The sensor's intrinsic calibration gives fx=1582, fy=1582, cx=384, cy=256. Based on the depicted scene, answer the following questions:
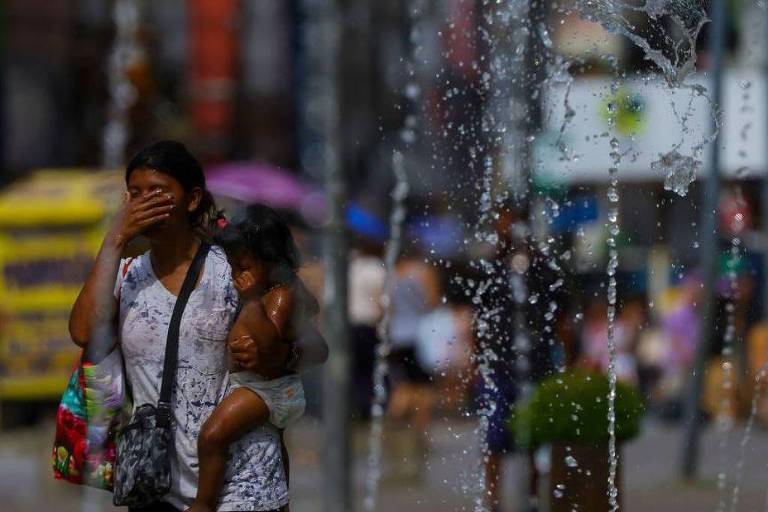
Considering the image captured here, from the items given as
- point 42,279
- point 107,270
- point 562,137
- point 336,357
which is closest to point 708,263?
point 336,357

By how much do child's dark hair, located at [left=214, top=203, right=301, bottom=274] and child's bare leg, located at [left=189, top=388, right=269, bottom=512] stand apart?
0.31 meters

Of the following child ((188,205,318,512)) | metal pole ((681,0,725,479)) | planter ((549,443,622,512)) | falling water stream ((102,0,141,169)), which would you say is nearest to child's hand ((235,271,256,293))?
child ((188,205,318,512))

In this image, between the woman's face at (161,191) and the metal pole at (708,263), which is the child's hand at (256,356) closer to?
the woman's face at (161,191)

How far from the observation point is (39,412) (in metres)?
12.9

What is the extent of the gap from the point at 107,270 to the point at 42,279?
9.16 metres

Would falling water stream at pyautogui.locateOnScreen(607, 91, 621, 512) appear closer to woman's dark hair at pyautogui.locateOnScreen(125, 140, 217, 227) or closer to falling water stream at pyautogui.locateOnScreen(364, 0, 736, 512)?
falling water stream at pyautogui.locateOnScreen(364, 0, 736, 512)

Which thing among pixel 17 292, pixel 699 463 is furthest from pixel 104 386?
pixel 17 292

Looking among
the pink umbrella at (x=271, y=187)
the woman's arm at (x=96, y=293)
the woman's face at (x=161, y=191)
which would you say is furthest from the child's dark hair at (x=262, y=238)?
the pink umbrella at (x=271, y=187)

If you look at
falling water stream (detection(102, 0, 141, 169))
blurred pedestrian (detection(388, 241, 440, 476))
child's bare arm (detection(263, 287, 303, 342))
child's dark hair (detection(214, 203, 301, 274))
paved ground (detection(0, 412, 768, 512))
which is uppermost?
falling water stream (detection(102, 0, 141, 169))

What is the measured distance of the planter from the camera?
16.7 ft

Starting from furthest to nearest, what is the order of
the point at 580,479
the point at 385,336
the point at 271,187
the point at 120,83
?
the point at 120,83, the point at 271,187, the point at 385,336, the point at 580,479

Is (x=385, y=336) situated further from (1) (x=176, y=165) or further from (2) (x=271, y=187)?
(1) (x=176, y=165)

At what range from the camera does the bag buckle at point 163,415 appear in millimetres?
3607

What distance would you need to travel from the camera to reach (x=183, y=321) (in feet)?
11.9
